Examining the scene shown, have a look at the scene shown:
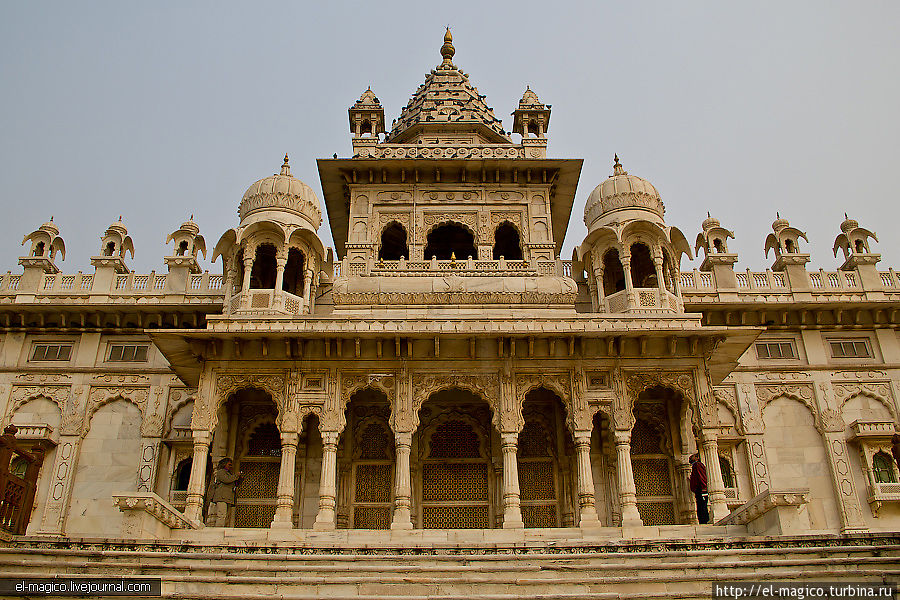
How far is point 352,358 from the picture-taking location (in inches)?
→ 695

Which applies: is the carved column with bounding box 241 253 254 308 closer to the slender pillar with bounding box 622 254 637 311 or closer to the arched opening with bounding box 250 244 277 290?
the arched opening with bounding box 250 244 277 290

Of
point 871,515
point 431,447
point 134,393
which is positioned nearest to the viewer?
point 431,447

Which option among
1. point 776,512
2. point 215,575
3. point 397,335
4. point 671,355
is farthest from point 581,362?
point 215,575

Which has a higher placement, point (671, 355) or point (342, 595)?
point (671, 355)

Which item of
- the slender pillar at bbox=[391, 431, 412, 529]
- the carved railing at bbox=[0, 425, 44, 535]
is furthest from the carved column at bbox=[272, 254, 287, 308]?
the carved railing at bbox=[0, 425, 44, 535]

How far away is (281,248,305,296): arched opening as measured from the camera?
22.0 metres

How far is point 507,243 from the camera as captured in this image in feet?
79.4

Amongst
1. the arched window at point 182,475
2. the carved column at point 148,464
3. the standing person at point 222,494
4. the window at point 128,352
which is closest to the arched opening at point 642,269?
the standing person at point 222,494

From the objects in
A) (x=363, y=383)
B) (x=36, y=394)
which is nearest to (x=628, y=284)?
(x=363, y=383)

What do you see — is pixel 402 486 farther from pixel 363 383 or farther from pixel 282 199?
pixel 282 199

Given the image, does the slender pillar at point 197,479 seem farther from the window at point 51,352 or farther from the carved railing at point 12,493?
the window at point 51,352

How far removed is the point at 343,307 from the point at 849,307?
581 inches

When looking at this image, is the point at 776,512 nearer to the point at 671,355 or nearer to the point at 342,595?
the point at 671,355

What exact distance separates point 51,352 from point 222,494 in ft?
31.5
